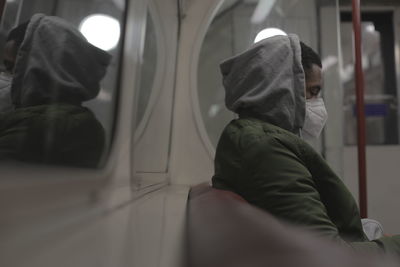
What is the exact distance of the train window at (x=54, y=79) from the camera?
25cm

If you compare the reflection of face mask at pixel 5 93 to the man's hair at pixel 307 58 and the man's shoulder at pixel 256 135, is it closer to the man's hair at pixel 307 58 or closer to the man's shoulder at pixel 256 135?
the man's shoulder at pixel 256 135

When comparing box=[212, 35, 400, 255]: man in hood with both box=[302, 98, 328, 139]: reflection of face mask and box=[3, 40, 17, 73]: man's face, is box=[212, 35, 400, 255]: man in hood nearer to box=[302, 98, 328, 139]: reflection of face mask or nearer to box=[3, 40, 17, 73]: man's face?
box=[302, 98, 328, 139]: reflection of face mask

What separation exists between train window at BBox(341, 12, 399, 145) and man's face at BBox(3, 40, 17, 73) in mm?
2286

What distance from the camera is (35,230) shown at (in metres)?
0.25

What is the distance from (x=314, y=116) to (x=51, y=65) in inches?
45.5

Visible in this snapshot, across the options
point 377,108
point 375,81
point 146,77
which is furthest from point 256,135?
point 375,81

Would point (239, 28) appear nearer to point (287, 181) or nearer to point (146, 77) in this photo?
point (146, 77)

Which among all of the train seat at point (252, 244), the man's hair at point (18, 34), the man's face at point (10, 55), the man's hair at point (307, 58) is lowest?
the train seat at point (252, 244)

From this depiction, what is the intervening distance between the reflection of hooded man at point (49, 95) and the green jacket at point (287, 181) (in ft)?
1.64

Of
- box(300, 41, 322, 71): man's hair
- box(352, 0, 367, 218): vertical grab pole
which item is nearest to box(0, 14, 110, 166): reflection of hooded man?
box(300, 41, 322, 71): man's hair

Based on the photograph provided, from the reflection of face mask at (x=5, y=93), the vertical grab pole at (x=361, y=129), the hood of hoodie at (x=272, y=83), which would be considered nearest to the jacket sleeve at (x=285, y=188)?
the hood of hoodie at (x=272, y=83)

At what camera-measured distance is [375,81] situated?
2.37 m

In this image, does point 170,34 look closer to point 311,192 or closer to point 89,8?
point 311,192

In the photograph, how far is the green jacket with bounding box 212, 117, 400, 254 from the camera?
0.78 m
